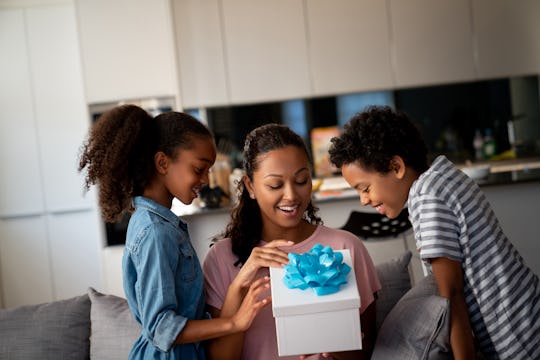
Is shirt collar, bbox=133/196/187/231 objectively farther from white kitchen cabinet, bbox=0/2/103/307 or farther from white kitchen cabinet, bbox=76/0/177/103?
white kitchen cabinet, bbox=0/2/103/307

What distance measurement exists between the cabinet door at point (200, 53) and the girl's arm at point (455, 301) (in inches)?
156

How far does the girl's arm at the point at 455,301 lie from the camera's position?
1.60 m

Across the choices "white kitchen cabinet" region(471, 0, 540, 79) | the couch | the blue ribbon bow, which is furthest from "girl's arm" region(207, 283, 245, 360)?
"white kitchen cabinet" region(471, 0, 540, 79)

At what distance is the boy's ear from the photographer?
1.77m

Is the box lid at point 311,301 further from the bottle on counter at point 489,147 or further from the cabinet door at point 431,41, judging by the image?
the bottle on counter at point 489,147

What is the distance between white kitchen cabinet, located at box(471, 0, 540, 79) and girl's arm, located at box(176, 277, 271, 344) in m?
4.40

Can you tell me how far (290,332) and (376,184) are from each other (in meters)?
0.55

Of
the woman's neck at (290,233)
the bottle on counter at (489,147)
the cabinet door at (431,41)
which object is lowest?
the woman's neck at (290,233)

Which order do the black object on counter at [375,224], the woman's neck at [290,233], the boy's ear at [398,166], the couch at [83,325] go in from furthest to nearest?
the black object on counter at [375,224] → the couch at [83,325] → the woman's neck at [290,233] → the boy's ear at [398,166]

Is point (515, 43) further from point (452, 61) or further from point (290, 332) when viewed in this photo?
point (290, 332)

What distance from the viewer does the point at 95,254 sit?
17.9ft

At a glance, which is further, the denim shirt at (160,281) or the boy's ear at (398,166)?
the boy's ear at (398,166)

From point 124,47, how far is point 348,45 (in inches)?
70.9

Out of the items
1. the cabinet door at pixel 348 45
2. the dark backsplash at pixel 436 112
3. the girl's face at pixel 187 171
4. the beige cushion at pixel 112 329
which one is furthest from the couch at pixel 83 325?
the dark backsplash at pixel 436 112
